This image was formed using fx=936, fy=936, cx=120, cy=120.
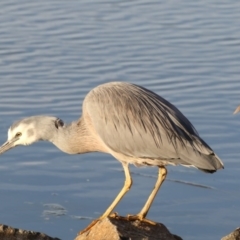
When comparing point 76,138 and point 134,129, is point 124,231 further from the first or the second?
point 76,138

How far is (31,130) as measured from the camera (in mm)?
8047

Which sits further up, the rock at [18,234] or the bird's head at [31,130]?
the bird's head at [31,130]

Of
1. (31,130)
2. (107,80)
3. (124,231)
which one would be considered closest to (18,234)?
(124,231)

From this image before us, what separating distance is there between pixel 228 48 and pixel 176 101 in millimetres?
2615

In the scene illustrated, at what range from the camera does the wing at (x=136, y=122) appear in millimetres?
7711

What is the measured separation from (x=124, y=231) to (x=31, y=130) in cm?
146

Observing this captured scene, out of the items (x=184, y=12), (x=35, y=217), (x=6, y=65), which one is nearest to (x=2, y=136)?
(x=35, y=217)

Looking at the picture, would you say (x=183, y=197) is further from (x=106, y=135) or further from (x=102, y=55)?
(x=102, y=55)

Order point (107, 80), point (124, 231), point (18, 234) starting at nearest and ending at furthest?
point (18, 234) → point (124, 231) → point (107, 80)

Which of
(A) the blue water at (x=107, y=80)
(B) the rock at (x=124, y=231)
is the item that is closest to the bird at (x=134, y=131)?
(B) the rock at (x=124, y=231)

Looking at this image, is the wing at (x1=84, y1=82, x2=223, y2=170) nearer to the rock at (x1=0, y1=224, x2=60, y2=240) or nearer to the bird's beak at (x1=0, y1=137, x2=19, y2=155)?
the bird's beak at (x1=0, y1=137, x2=19, y2=155)

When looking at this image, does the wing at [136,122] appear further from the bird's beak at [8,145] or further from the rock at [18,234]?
the rock at [18,234]

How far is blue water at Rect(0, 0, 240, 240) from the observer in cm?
900

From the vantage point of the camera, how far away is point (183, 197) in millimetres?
9211
